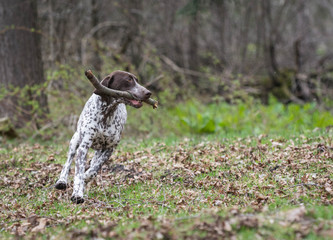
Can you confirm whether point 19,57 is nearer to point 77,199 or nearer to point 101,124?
point 101,124

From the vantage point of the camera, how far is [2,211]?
5383 mm

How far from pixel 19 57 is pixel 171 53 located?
889 cm

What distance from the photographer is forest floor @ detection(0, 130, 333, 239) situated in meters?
3.66

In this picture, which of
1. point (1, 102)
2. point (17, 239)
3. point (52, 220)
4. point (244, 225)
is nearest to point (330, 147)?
point (244, 225)

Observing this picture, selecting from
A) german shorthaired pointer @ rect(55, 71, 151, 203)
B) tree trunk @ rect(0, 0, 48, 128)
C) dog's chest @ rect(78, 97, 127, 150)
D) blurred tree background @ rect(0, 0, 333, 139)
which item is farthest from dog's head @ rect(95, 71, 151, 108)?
tree trunk @ rect(0, 0, 48, 128)

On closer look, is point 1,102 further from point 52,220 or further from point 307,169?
point 307,169

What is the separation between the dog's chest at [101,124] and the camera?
18.4 ft

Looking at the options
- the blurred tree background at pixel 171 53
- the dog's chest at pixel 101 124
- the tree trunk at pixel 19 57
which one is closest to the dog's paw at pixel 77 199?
the dog's chest at pixel 101 124

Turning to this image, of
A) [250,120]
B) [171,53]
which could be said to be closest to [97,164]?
[250,120]

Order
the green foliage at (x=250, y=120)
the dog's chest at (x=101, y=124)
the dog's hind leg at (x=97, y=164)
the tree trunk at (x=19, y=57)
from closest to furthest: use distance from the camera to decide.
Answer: the dog's chest at (x=101, y=124)
the dog's hind leg at (x=97, y=164)
the green foliage at (x=250, y=120)
the tree trunk at (x=19, y=57)

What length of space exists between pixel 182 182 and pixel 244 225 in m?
2.76

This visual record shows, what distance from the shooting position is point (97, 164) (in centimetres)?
591

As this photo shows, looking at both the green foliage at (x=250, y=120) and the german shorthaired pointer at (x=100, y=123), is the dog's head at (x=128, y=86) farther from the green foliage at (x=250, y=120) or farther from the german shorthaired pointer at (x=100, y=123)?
the green foliage at (x=250, y=120)

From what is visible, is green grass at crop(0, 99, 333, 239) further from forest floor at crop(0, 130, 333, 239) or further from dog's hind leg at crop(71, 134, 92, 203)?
dog's hind leg at crop(71, 134, 92, 203)
